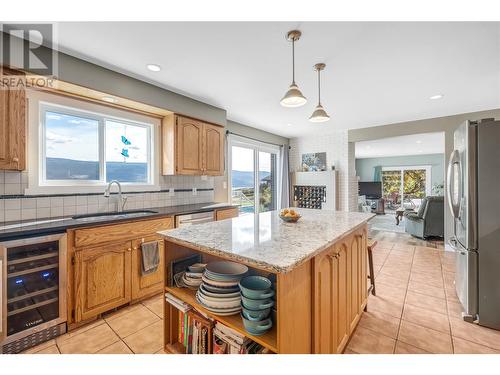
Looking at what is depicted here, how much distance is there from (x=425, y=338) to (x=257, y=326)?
167cm

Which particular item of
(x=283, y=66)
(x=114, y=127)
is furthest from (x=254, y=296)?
(x=114, y=127)

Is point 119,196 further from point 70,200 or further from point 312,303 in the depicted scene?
point 312,303

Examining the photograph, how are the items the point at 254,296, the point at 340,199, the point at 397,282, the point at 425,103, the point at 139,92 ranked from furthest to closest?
the point at 340,199
the point at 425,103
the point at 397,282
the point at 139,92
the point at 254,296

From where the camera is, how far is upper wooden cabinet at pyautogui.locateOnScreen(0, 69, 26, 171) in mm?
1758

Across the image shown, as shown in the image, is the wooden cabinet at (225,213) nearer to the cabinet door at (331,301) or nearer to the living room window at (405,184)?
the cabinet door at (331,301)

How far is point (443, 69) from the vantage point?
7.68 feet

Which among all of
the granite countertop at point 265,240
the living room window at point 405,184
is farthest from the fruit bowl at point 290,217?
the living room window at point 405,184

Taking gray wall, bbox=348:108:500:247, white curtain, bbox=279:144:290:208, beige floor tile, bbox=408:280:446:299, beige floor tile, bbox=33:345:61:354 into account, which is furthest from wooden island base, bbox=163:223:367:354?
white curtain, bbox=279:144:290:208

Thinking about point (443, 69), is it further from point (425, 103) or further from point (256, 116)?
point (256, 116)

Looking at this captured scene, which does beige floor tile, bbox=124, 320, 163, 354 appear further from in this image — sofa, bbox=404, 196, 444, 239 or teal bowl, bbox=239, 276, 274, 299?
sofa, bbox=404, 196, 444, 239

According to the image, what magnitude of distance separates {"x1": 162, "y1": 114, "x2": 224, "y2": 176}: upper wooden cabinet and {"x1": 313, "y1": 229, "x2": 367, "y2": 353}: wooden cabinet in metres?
2.24

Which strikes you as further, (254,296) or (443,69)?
(443,69)

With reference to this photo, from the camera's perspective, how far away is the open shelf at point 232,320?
3.35ft
